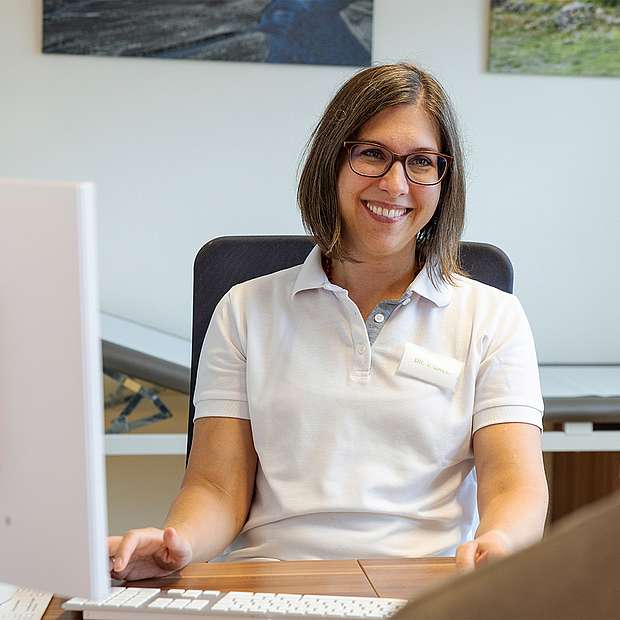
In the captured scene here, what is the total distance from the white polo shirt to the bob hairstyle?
0.07 meters

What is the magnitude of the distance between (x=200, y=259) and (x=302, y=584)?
0.70 m

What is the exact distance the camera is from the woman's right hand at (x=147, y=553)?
1.16 meters

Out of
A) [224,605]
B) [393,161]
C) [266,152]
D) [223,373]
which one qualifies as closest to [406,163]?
[393,161]

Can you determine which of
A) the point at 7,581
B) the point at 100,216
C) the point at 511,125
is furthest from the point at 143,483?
the point at 7,581

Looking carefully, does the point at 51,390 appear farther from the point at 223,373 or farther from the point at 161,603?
the point at 223,373

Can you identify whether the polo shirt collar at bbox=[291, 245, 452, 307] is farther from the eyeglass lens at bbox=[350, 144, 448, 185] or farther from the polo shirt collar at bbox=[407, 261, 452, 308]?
the eyeglass lens at bbox=[350, 144, 448, 185]

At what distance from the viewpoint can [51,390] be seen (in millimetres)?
754

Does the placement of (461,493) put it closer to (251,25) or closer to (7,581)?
(7,581)

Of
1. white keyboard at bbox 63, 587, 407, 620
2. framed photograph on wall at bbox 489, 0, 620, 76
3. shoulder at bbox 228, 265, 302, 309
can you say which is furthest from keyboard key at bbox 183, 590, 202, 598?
framed photograph on wall at bbox 489, 0, 620, 76

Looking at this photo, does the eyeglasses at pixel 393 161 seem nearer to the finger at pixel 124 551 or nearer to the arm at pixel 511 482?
the arm at pixel 511 482

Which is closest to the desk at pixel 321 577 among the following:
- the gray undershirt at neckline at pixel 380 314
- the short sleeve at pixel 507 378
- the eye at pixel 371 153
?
the short sleeve at pixel 507 378

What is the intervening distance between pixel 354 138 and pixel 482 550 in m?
0.69

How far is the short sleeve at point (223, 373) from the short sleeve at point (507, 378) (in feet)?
1.17

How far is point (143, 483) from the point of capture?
134 inches
